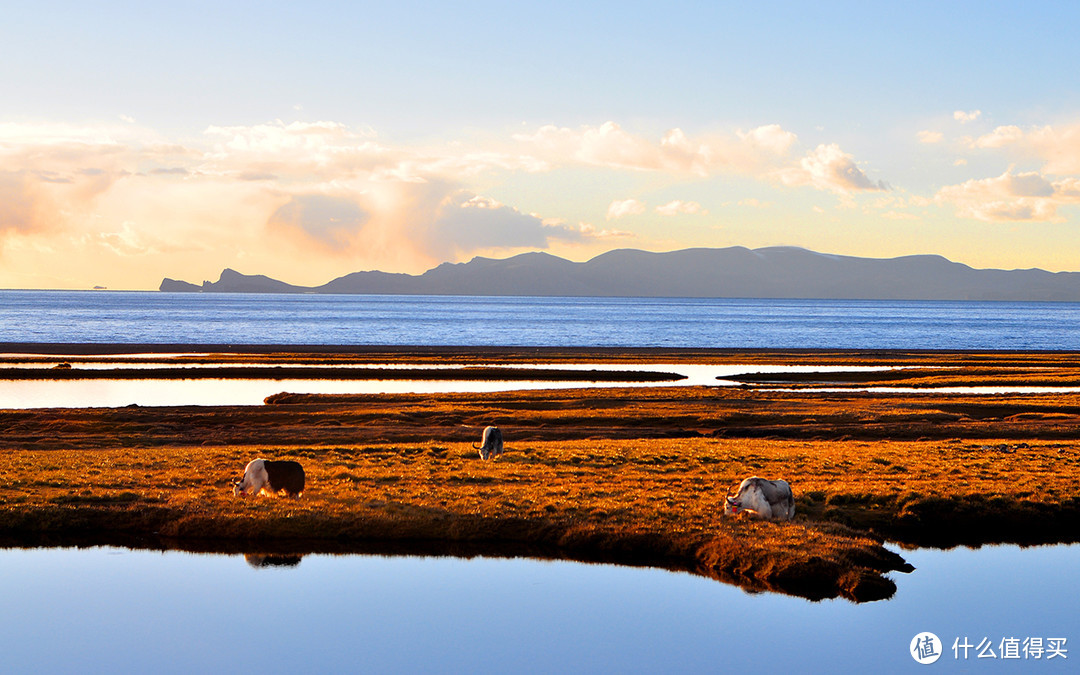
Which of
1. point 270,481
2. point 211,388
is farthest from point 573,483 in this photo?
point 211,388

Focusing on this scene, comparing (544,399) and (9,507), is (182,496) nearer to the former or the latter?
(9,507)

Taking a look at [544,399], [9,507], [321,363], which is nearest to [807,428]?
[544,399]

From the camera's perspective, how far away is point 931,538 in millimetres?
24203

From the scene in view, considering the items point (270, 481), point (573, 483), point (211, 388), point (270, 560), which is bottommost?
point (211, 388)

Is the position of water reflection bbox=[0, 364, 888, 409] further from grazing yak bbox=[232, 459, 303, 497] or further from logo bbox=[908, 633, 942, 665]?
logo bbox=[908, 633, 942, 665]

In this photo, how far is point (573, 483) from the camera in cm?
2836

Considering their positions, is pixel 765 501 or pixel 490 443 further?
pixel 490 443

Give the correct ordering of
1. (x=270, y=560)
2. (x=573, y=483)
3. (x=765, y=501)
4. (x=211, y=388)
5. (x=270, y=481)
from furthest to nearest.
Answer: (x=211, y=388), (x=573, y=483), (x=270, y=481), (x=765, y=501), (x=270, y=560)

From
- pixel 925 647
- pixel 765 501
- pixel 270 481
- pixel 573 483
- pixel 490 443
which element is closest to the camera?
pixel 925 647

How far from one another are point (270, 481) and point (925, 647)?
1746cm

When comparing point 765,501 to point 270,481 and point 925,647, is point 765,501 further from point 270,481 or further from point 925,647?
point 270,481

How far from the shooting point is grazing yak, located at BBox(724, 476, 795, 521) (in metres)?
23.5

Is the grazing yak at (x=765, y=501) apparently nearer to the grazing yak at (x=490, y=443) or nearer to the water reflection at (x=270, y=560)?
the water reflection at (x=270, y=560)

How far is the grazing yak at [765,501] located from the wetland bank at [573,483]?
517 mm
